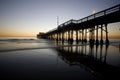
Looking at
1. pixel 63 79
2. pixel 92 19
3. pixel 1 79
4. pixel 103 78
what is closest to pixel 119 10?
pixel 92 19

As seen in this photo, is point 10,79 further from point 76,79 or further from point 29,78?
point 76,79

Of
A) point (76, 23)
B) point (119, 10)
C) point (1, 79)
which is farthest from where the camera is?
point (76, 23)

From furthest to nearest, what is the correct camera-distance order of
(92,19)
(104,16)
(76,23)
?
(76,23)
(92,19)
(104,16)

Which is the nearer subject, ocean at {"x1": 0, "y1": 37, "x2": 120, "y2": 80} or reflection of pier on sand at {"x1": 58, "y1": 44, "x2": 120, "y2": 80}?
ocean at {"x1": 0, "y1": 37, "x2": 120, "y2": 80}

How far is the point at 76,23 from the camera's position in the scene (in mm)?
22625

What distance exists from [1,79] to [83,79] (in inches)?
116

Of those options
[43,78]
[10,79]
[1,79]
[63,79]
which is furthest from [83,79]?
[1,79]

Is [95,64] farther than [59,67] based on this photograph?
Yes

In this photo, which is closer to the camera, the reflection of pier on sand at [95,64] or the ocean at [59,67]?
the ocean at [59,67]

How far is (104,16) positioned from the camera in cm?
1340

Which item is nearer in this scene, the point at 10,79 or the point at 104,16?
the point at 10,79

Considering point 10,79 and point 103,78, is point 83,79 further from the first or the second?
point 10,79

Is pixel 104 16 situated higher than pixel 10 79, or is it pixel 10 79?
pixel 104 16

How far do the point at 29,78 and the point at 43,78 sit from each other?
0.52m
